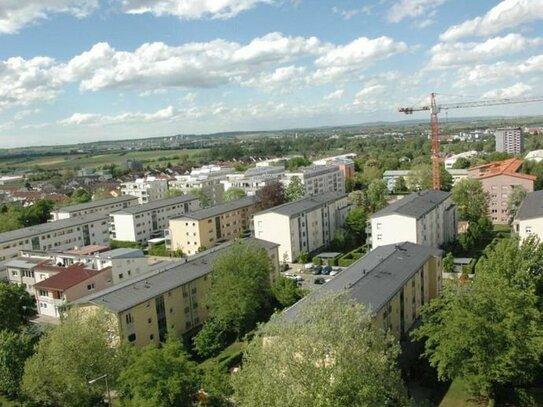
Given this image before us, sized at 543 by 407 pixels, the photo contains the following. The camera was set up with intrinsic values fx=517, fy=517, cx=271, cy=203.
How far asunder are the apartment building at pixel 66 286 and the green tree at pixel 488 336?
1869 cm

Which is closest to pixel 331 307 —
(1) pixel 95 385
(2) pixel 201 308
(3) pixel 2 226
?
(1) pixel 95 385

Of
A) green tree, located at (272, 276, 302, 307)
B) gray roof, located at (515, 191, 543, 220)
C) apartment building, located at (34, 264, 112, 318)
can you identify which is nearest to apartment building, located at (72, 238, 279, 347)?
green tree, located at (272, 276, 302, 307)

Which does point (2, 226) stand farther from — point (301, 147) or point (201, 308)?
point (301, 147)

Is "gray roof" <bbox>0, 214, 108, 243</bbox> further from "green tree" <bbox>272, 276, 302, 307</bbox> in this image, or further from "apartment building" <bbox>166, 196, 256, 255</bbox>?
"green tree" <bbox>272, 276, 302, 307</bbox>

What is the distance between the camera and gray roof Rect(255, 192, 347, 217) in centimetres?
3772

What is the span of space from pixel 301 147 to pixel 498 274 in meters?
157

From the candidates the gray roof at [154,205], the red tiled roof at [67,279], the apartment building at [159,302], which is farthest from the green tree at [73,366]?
the gray roof at [154,205]

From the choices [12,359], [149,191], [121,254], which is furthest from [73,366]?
[149,191]

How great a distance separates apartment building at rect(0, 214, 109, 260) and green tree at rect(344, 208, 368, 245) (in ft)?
72.7

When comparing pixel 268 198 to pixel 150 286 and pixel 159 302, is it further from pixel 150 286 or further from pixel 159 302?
pixel 159 302

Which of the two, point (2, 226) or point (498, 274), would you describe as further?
point (2, 226)

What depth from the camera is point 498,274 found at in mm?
19500

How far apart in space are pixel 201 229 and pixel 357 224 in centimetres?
1247

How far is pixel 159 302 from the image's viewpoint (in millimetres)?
22969
